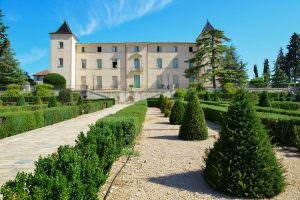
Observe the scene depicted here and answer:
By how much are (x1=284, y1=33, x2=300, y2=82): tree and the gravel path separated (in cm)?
5121

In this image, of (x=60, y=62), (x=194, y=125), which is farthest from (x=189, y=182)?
(x=60, y=62)

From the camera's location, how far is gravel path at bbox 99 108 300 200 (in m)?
4.36

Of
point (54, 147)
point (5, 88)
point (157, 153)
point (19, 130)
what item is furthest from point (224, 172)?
point (5, 88)

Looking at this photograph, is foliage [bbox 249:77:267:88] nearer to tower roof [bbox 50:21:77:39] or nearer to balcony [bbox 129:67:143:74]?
balcony [bbox 129:67:143:74]

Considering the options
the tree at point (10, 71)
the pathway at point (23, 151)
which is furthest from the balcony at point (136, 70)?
the pathway at point (23, 151)

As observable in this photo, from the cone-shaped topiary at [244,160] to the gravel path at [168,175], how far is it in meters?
0.23

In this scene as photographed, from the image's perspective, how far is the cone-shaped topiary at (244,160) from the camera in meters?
4.13

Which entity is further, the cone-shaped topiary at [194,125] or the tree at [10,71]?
the tree at [10,71]

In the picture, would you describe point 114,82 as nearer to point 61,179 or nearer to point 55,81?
point 55,81

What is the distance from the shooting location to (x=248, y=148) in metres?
4.21

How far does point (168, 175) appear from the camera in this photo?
537 centimetres

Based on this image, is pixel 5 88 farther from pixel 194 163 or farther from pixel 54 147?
pixel 194 163

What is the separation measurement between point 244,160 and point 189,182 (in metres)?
1.17

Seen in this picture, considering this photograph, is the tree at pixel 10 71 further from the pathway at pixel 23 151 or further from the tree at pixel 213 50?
the pathway at pixel 23 151
